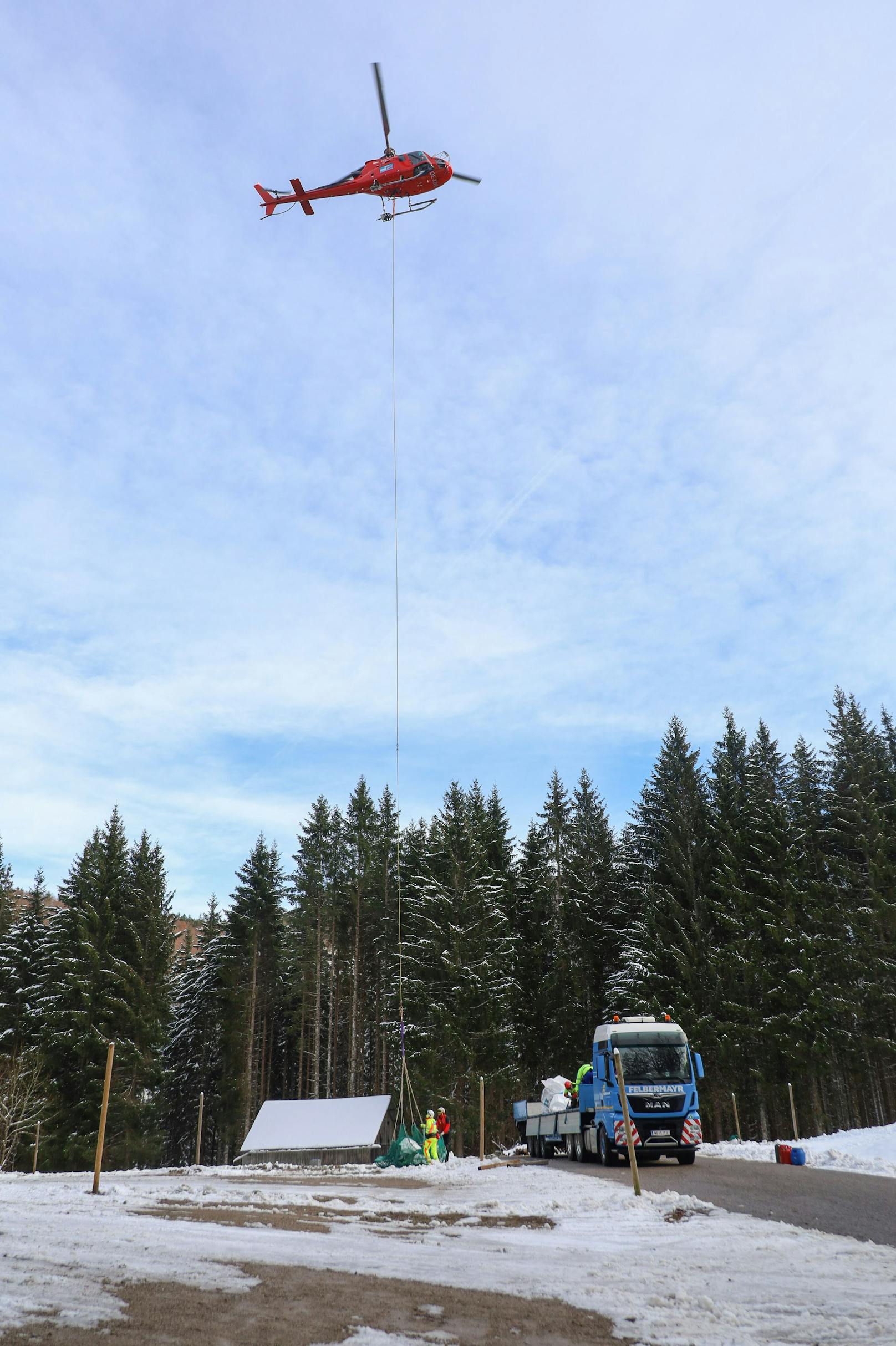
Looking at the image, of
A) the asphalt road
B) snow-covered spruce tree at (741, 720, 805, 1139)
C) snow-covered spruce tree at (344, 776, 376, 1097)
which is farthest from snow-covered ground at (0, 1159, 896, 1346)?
snow-covered spruce tree at (344, 776, 376, 1097)

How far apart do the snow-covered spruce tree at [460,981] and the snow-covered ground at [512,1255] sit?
3373 centimetres

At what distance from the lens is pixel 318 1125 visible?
124ft

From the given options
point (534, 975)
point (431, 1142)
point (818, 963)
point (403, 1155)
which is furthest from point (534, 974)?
point (403, 1155)

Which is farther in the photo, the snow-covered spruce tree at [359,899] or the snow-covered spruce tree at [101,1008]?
the snow-covered spruce tree at [359,899]

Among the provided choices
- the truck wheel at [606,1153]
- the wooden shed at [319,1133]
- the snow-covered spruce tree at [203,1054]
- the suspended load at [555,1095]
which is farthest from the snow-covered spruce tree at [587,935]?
the truck wheel at [606,1153]

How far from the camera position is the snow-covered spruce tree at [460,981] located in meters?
48.8

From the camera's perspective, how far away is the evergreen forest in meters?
45.1

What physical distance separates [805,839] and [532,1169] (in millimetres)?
34439

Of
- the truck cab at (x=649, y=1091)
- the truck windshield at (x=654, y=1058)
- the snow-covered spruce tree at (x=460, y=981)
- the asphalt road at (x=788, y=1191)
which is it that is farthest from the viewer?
the snow-covered spruce tree at (x=460, y=981)

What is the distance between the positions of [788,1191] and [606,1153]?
7398 mm

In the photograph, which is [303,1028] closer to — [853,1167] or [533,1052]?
[533,1052]

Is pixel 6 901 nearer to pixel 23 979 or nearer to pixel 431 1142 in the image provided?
pixel 23 979

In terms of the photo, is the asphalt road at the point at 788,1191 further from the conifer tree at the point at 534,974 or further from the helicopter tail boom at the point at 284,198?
the conifer tree at the point at 534,974

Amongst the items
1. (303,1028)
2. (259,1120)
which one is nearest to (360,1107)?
(259,1120)
